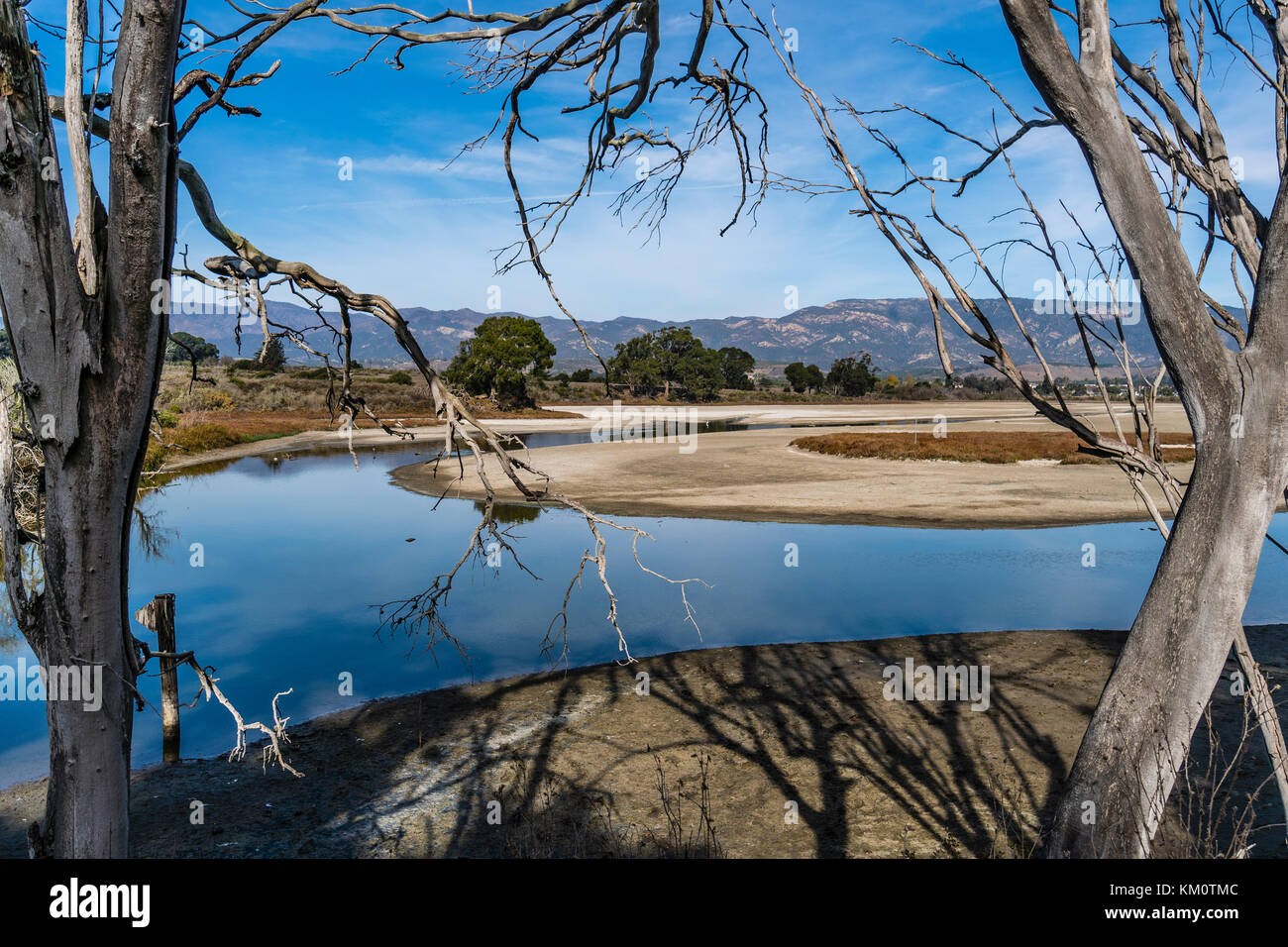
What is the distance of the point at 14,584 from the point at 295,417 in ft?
183

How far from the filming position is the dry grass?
2959 centimetres

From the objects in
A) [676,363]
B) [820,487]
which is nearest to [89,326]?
[820,487]

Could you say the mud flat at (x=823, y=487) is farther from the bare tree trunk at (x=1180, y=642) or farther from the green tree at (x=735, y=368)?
the green tree at (x=735, y=368)

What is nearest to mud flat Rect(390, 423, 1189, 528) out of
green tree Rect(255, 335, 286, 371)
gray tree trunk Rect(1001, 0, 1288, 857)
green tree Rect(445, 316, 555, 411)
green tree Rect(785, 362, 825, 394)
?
green tree Rect(255, 335, 286, 371)

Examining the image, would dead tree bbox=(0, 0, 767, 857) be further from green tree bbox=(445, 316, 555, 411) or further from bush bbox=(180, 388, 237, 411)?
green tree bbox=(445, 316, 555, 411)

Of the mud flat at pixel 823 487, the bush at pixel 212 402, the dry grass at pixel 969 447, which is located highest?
the bush at pixel 212 402

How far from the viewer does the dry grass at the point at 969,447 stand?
97.1 feet

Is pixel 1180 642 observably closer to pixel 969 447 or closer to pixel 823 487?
pixel 823 487

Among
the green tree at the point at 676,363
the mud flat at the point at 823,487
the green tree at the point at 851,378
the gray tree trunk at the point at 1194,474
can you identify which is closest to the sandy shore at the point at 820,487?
the mud flat at the point at 823,487

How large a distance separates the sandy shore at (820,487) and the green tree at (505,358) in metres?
27.2

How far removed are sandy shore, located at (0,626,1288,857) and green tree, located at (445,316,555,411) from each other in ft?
168

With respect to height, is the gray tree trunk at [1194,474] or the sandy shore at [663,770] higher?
the gray tree trunk at [1194,474]
